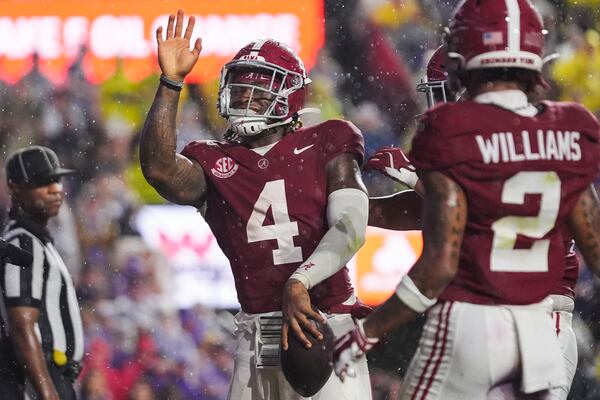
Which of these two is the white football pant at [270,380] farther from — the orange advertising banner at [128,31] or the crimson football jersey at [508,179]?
the orange advertising banner at [128,31]

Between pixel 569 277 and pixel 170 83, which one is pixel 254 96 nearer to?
pixel 170 83

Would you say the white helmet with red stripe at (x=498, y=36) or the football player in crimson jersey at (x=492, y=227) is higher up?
the white helmet with red stripe at (x=498, y=36)

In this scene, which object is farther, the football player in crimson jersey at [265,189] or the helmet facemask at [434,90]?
the helmet facemask at [434,90]

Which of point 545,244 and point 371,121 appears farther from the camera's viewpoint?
point 371,121

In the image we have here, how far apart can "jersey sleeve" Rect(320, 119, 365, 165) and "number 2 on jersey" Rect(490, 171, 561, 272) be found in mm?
906

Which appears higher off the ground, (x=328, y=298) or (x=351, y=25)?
(x=351, y=25)

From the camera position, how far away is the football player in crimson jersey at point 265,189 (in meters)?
3.29

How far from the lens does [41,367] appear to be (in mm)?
4578

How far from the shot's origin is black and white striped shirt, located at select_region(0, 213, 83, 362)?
4.65m

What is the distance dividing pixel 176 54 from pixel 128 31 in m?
3.33

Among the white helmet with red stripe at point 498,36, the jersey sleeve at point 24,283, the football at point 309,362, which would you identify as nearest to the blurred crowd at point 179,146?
the jersey sleeve at point 24,283

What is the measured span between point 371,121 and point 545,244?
12.3ft

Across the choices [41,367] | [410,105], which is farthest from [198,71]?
[41,367]

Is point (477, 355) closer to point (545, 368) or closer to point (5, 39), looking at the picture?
point (545, 368)
